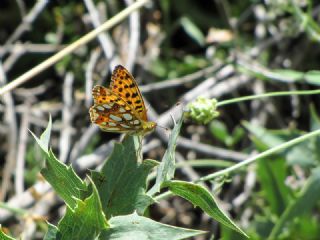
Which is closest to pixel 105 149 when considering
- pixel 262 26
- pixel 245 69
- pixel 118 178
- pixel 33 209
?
pixel 33 209

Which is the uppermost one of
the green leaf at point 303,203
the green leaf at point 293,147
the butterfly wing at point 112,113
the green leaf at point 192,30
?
the butterfly wing at point 112,113

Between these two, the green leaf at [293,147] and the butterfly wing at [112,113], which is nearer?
the butterfly wing at [112,113]

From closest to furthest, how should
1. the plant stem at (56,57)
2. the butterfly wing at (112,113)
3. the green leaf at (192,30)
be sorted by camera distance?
the butterfly wing at (112,113) → the plant stem at (56,57) → the green leaf at (192,30)

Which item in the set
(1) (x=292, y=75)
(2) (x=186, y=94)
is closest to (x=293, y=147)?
(1) (x=292, y=75)

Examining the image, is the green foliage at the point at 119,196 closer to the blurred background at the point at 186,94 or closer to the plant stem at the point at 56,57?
the plant stem at the point at 56,57

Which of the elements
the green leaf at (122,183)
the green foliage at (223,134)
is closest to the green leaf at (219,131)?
the green foliage at (223,134)

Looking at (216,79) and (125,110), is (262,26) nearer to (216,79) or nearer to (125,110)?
(216,79)
